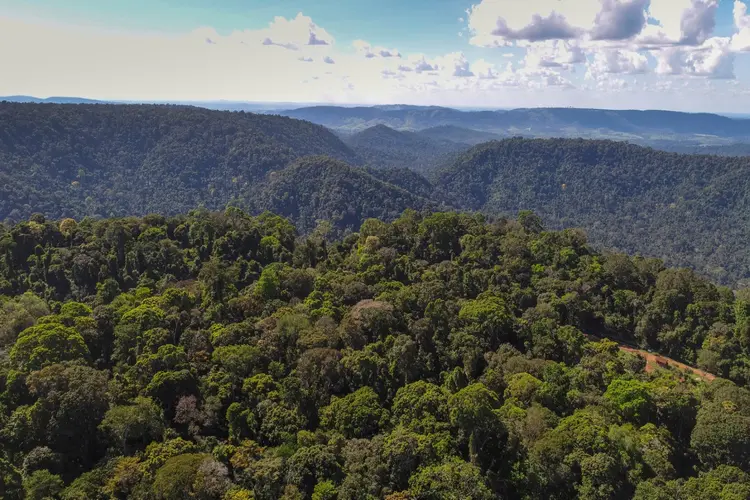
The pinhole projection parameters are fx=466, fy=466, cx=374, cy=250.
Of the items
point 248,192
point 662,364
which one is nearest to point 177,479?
point 662,364

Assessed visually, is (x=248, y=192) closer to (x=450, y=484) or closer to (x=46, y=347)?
(x=46, y=347)

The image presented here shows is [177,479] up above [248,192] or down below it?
above

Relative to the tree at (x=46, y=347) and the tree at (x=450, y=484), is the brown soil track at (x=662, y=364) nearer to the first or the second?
the tree at (x=450, y=484)

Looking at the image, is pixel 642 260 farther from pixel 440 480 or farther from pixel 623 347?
pixel 440 480

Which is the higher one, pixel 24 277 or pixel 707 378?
pixel 24 277

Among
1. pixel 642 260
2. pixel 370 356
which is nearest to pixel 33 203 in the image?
pixel 370 356

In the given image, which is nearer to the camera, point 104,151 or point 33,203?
point 33,203

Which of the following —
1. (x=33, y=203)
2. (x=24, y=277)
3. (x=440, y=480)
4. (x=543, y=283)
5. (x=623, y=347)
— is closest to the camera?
(x=440, y=480)
